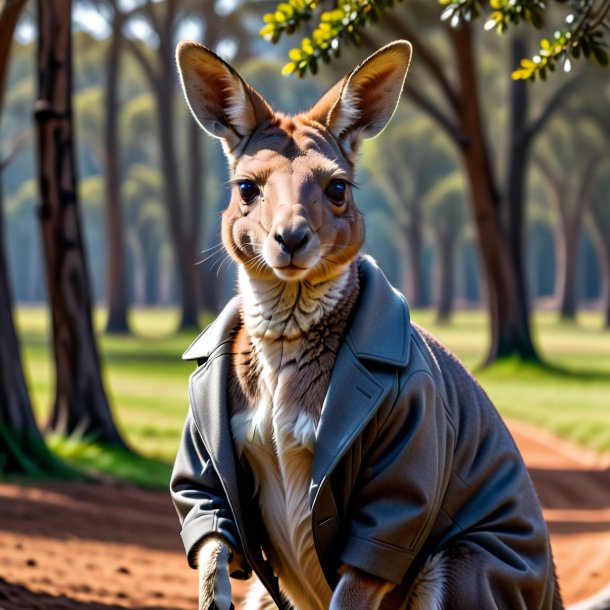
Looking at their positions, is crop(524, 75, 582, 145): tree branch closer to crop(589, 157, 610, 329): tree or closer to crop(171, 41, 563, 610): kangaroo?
crop(589, 157, 610, 329): tree

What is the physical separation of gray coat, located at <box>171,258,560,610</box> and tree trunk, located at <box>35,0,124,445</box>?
7.27 metres

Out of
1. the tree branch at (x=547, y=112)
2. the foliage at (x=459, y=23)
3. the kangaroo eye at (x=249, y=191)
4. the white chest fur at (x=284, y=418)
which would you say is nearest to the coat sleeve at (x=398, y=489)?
the white chest fur at (x=284, y=418)

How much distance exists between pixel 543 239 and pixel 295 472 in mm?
56696

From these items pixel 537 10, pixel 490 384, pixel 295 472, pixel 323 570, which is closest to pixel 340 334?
pixel 295 472

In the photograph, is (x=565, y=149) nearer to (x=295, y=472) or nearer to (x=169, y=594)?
(x=169, y=594)

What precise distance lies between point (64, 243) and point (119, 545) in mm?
4017

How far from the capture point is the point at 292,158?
3863mm

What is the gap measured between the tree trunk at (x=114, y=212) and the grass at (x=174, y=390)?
825 millimetres

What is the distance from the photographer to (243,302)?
404cm

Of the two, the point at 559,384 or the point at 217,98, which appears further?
the point at 559,384

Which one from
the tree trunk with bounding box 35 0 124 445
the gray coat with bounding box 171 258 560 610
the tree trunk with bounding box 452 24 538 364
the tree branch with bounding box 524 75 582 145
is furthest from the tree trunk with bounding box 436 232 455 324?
the gray coat with bounding box 171 258 560 610

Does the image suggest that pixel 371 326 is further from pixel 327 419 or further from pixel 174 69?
pixel 174 69

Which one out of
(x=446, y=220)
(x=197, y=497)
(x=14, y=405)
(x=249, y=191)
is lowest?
(x=446, y=220)

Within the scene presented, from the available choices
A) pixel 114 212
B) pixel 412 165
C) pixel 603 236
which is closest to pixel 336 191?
pixel 114 212
